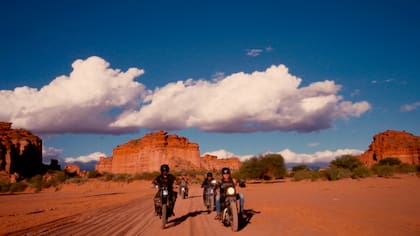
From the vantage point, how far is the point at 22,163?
73312 millimetres

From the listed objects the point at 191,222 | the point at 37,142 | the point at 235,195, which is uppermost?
the point at 37,142

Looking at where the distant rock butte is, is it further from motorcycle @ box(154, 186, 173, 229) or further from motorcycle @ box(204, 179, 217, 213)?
motorcycle @ box(154, 186, 173, 229)

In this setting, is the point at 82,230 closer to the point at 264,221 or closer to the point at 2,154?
the point at 264,221

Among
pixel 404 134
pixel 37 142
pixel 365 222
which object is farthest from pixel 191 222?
pixel 404 134

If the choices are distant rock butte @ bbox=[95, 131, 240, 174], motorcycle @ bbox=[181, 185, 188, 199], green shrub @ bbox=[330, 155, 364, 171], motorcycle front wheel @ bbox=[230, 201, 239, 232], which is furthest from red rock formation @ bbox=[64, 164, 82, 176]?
motorcycle front wheel @ bbox=[230, 201, 239, 232]

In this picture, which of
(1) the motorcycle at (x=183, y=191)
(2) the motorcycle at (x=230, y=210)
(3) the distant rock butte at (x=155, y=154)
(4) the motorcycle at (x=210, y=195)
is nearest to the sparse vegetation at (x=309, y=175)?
(1) the motorcycle at (x=183, y=191)

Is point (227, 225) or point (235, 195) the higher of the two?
point (235, 195)

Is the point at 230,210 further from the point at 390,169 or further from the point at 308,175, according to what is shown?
the point at 390,169

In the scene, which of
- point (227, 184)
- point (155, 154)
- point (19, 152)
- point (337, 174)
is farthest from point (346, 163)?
point (155, 154)

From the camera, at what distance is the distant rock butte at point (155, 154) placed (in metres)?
114

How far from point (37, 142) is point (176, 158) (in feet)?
147

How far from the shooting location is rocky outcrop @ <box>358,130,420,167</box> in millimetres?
88375

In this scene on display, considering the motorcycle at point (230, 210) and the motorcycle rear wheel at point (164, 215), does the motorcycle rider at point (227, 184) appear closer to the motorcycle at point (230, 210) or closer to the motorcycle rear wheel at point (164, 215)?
the motorcycle at point (230, 210)

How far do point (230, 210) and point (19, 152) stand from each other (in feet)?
248
